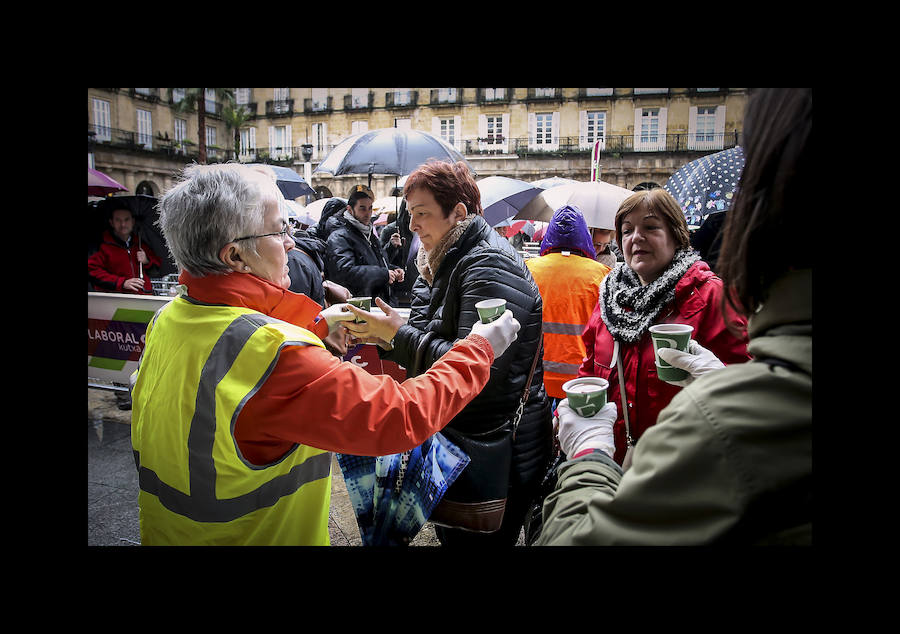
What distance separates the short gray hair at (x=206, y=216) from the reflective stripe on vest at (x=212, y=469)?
26 centimetres

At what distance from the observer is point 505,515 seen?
92.5 inches

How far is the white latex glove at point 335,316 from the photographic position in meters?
2.44

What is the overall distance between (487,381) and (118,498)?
351 cm

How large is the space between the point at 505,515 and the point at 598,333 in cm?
100

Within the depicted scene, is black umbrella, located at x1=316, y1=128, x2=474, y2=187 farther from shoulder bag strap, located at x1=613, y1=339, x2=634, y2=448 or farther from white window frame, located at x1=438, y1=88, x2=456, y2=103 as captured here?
white window frame, located at x1=438, y1=88, x2=456, y2=103

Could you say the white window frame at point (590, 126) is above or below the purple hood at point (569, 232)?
above

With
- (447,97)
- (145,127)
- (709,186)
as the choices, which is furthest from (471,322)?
(145,127)

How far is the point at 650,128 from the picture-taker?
101 ft

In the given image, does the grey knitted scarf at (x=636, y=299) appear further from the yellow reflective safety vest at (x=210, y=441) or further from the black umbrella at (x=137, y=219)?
the black umbrella at (x=137, y=219)

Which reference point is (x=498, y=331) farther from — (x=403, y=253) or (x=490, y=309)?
(x=403, y=253)

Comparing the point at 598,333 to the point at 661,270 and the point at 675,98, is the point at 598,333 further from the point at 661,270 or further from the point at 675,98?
the point at 675,98

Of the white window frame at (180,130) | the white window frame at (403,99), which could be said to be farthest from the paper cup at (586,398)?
the white window frame at (180,130)

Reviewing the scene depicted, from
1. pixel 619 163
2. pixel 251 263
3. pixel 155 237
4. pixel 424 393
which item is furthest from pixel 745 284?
pixel 619 163

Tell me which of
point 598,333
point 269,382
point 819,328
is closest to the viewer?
point 819,328
